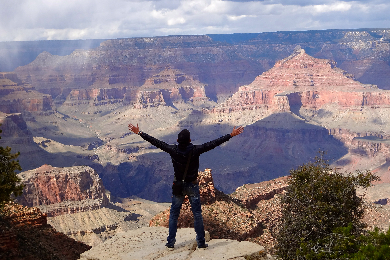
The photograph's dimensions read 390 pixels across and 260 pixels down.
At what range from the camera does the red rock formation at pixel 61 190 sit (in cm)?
A: 8681

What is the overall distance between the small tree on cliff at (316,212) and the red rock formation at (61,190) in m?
63.5

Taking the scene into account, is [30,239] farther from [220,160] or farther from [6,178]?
[220,160]

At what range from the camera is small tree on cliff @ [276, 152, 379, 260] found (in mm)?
23000

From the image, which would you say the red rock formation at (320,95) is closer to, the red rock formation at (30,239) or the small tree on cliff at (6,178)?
the red rock formation at (30,239)

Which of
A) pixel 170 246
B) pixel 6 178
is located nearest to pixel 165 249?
pixel 170 246

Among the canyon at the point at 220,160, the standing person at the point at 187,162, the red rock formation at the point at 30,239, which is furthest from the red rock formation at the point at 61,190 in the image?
the standing person at the point at 187,162

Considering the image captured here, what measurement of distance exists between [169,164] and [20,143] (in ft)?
141

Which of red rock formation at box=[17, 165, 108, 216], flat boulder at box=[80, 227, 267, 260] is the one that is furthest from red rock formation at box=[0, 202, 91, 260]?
red rock formation at box=[17, 165, 108, 216]

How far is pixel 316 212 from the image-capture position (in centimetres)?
2372

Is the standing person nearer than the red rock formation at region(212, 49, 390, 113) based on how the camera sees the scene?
Yes

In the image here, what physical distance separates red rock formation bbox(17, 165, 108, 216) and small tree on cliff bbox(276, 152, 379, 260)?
63.5 metres

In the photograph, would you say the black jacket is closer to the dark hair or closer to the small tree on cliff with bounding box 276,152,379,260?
the dark hair

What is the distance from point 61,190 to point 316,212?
72.2 metres

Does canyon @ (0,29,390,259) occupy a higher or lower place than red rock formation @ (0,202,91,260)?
lower
